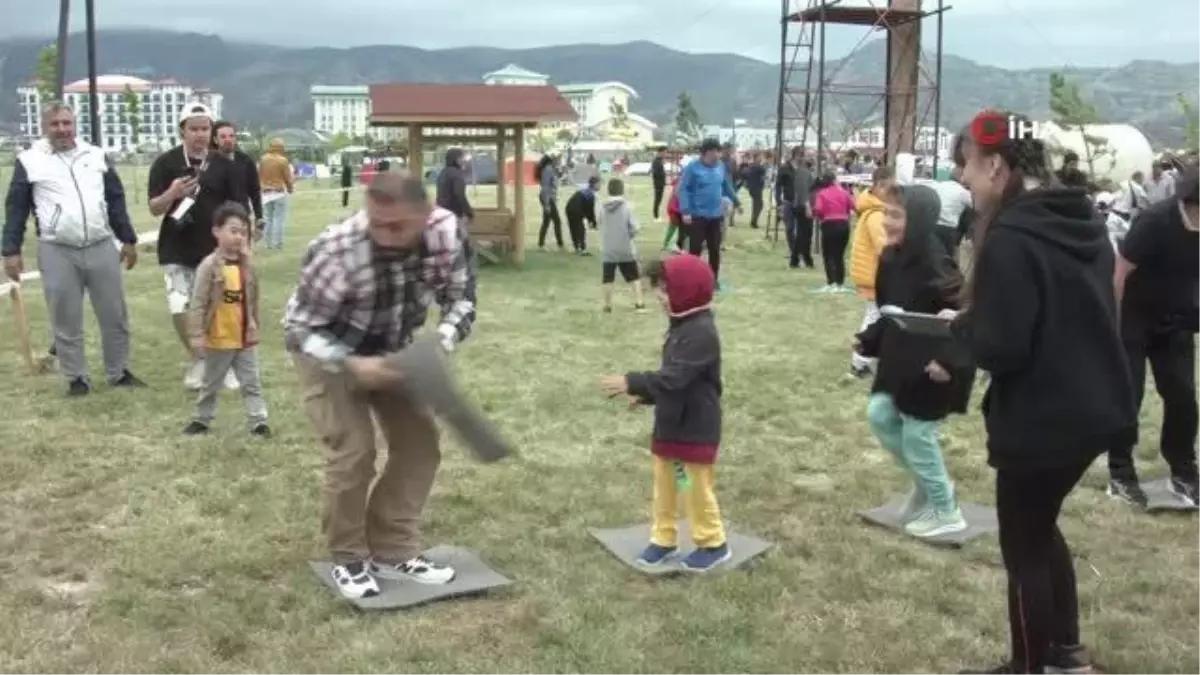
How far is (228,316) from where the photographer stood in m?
7.28

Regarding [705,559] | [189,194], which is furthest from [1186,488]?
[189,194]

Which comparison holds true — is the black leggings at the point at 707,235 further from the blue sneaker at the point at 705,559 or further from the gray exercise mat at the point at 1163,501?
the blue sneaker at the point at 705,559

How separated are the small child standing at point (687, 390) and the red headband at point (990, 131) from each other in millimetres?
1514

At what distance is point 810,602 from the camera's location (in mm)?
4844

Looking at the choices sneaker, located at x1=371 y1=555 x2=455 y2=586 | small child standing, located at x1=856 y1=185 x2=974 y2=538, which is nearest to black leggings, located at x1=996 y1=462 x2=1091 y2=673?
small child standing, located at x1=856 y1=185 x2=974 y2=538

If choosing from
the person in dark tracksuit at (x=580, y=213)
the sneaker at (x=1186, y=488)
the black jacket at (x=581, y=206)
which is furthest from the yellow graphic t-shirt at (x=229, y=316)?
the black jacket at (x=581, y=206)

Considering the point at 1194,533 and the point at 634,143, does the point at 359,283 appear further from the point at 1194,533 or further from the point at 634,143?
the point at 634,143

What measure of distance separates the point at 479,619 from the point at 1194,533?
347cm

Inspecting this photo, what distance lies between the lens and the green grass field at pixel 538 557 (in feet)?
14.2

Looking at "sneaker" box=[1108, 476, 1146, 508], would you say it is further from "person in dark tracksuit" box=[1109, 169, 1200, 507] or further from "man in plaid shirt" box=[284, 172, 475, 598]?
"man in plaid shirt" box=[284, 172, 475, 598]

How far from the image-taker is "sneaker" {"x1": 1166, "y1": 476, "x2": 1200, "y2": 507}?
6137mm

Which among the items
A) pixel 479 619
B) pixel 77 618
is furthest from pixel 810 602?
pixel 77 618

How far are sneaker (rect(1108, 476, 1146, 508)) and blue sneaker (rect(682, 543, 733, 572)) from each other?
2364 mm

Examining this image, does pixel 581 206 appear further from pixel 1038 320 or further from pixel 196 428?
pixel 1038 320
